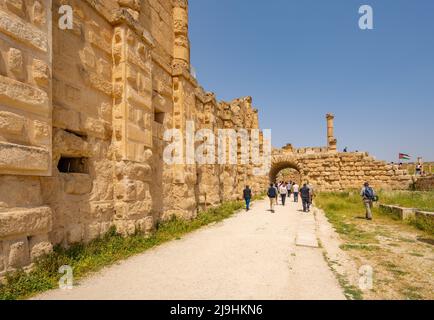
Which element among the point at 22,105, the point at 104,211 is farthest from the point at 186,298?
the point at 22,105

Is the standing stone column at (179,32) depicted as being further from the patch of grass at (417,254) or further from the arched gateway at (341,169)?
the arched gateway at (341,169)

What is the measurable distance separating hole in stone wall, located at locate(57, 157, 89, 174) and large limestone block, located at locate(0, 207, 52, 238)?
1.35 meters

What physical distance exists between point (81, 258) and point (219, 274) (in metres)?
2.31

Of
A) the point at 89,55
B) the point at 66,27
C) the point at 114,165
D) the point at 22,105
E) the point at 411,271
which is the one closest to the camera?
the point at 22,105

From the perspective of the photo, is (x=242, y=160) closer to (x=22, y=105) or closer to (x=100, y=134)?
(x=100, y=134)

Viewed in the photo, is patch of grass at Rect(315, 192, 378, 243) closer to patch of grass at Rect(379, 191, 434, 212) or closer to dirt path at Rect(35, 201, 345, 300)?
patch of grass at Rect(379, 191, 434, 212)

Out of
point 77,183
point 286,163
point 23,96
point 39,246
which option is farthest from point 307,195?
point 286,163

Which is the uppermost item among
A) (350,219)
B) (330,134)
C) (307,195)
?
(330,134)

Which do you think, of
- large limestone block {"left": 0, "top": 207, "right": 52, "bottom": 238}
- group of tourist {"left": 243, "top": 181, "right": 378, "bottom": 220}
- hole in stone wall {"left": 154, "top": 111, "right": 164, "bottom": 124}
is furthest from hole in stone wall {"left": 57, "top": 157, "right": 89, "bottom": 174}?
group of tourist {"left": 243, "top": 181, "right": 378, "bottom": 220}

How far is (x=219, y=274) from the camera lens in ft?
14.1

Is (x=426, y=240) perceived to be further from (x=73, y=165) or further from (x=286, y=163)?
(x=286, y=163)

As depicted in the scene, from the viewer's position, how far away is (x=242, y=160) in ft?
59.6

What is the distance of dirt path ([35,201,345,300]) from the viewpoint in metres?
3.54

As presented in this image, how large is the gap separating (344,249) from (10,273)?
19.7ft
